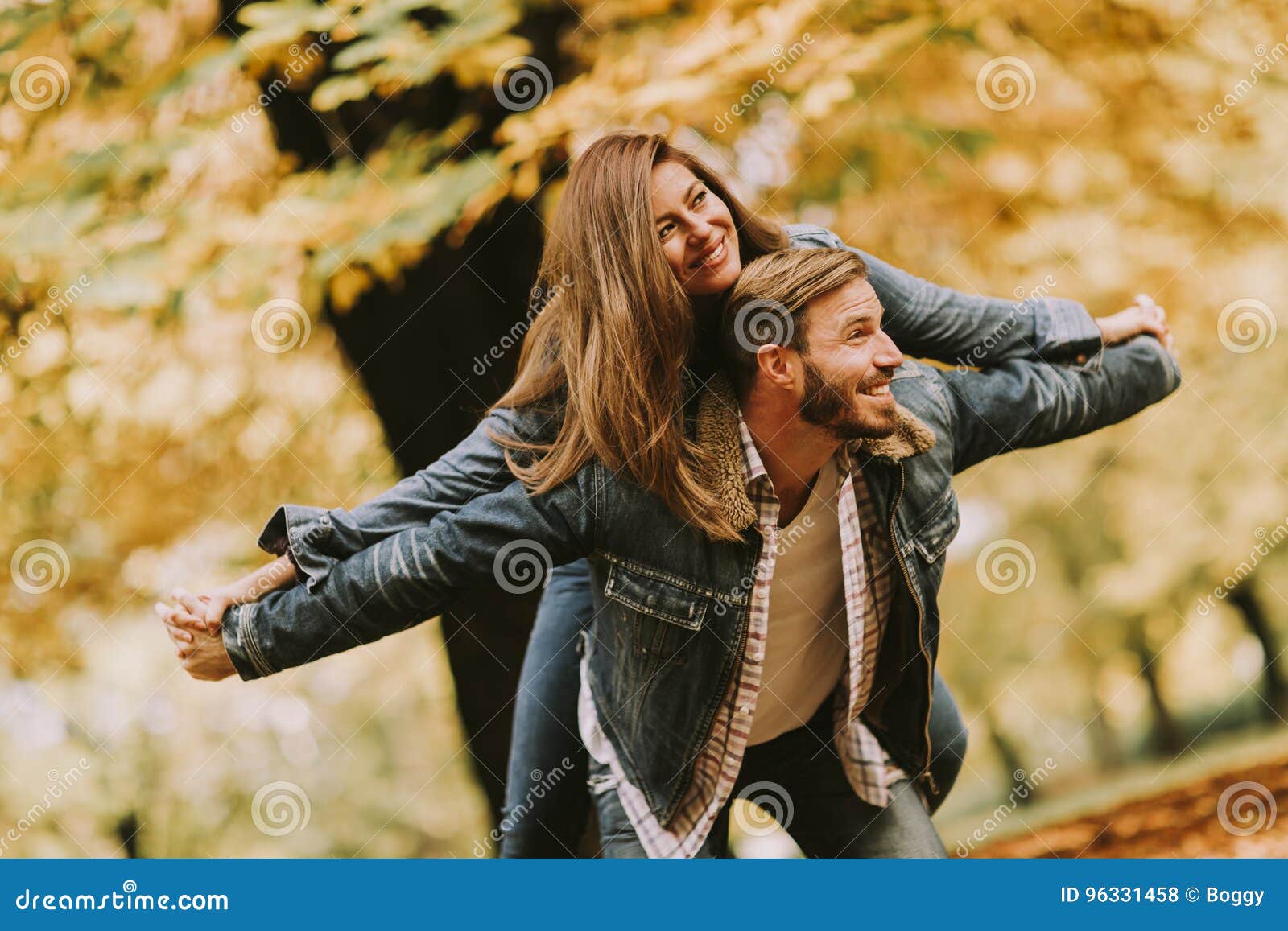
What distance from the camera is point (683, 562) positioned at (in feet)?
8.34

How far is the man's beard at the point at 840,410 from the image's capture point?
2418 millimetres

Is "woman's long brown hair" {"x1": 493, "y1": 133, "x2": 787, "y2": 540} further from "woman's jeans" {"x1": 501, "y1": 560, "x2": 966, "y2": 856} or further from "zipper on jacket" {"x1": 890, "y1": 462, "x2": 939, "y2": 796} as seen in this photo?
"woman's jeans" {"x1": 501, "y1": 560, "x2": 966, "y2": 856}

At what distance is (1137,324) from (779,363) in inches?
40.2

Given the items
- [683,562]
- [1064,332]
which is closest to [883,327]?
[1064,332]

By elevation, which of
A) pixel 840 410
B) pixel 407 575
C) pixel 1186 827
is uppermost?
pixel 840 410

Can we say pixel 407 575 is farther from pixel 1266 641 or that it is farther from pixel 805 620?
pixel 1266 641

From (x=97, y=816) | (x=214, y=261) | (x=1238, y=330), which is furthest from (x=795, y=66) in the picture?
(x=97, y=816)

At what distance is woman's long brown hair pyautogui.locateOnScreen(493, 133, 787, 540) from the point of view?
2.40 metres

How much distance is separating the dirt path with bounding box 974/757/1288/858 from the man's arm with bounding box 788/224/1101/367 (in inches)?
137

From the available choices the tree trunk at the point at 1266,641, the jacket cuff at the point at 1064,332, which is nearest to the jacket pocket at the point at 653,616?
the jacket cuff at the point at 1064,332

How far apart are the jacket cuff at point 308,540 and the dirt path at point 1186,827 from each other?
164 inches

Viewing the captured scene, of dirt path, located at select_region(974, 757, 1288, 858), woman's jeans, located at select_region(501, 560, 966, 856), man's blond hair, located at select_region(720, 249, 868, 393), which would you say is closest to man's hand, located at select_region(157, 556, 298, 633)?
woman's jeans, located at select_region(501, 560, 966, 856)

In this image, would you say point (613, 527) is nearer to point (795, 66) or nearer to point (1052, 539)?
point (795, 66)

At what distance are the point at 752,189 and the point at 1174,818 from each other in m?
3.91
